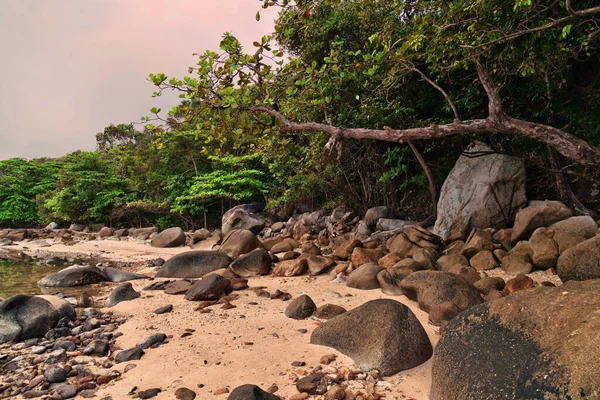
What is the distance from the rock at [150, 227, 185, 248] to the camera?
49.7 feet

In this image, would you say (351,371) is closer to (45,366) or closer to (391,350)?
(391,350)

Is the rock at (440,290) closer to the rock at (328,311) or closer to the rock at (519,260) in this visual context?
the rock at (328,311)

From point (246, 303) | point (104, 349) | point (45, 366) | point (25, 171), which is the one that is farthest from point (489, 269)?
point (25, 171)

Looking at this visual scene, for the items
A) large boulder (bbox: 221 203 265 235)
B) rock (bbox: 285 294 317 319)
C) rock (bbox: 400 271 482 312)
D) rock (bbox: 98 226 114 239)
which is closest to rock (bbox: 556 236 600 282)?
rock (bbox: 400 271 482 312)

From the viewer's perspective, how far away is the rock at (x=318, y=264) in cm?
779

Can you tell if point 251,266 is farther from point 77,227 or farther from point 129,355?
point 77,227

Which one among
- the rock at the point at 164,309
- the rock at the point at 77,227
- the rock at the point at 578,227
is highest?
the rock at the point at 77,227

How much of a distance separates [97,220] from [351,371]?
22756 mm

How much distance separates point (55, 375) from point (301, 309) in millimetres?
2895

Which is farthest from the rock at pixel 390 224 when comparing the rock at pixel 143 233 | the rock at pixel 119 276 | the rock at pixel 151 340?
the rock at pixel 143 233

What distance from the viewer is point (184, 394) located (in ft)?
10.3

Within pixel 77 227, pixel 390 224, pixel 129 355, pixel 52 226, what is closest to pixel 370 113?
pixel 390 224

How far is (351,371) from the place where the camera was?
338cm

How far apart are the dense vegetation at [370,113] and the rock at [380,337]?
2.70 meters
